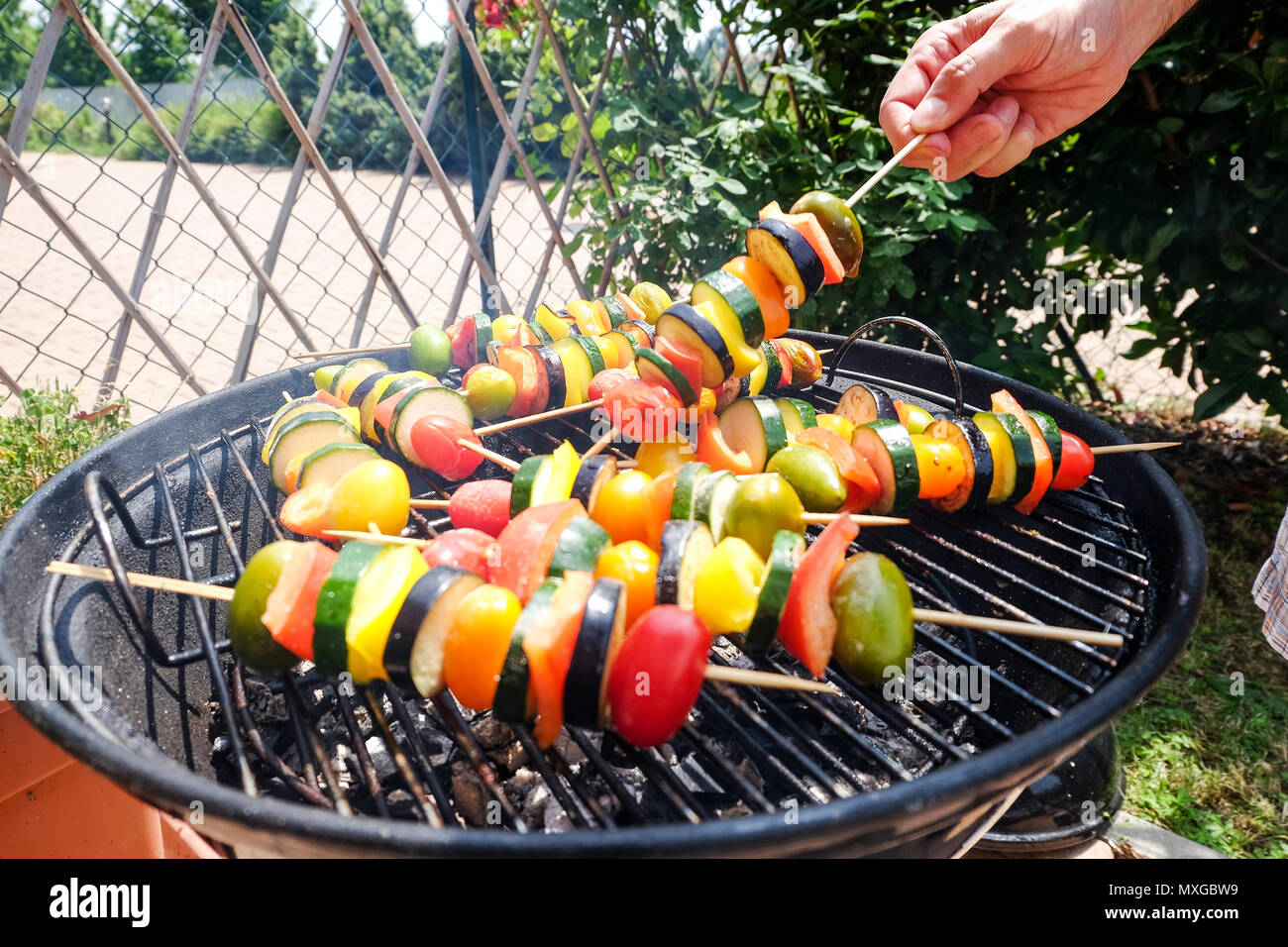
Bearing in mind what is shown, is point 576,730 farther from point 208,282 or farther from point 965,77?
point 208,282

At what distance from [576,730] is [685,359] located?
1.11 m

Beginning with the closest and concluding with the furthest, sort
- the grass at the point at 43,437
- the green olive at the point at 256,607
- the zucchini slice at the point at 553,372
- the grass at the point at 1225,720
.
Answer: the green olive at the point at 256,607, the zucchini slice at the point at 553,372, the grass at the point at 1225,720, the grass at the point at 43,437

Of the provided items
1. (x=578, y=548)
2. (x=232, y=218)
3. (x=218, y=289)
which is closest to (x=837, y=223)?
(x=578, y=548)

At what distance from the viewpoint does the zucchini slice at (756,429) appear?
94.0 inches

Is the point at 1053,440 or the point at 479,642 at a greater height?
the point at 1053,440

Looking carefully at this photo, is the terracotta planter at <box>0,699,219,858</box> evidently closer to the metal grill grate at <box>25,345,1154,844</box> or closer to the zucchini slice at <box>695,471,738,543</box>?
the metal grill grate at <box>25,345,1154,844</box>

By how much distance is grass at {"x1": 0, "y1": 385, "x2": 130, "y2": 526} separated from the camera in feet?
12.7

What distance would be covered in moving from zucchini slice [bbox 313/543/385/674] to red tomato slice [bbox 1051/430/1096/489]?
6.56ft

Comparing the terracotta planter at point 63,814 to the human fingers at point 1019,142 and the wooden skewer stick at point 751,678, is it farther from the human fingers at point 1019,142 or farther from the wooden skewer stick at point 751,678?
the human fingers at point 1019,142

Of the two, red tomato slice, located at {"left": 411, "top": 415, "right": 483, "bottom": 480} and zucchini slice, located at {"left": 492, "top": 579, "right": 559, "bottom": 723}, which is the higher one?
red tomato slice, located at {"left": 411, "top": 415, "right": 483, "bottom": 480}

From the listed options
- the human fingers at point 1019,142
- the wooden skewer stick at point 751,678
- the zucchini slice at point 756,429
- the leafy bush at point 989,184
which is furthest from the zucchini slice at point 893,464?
the leafy bush at point 989,184

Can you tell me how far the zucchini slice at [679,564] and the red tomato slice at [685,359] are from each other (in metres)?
0.72

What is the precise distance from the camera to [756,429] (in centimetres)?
242

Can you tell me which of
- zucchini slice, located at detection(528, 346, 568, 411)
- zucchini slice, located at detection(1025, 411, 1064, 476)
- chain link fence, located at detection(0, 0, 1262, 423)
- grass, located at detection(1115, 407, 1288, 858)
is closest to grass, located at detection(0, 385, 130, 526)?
chain link fence, located at detection(0, 0, 1262, 423)
